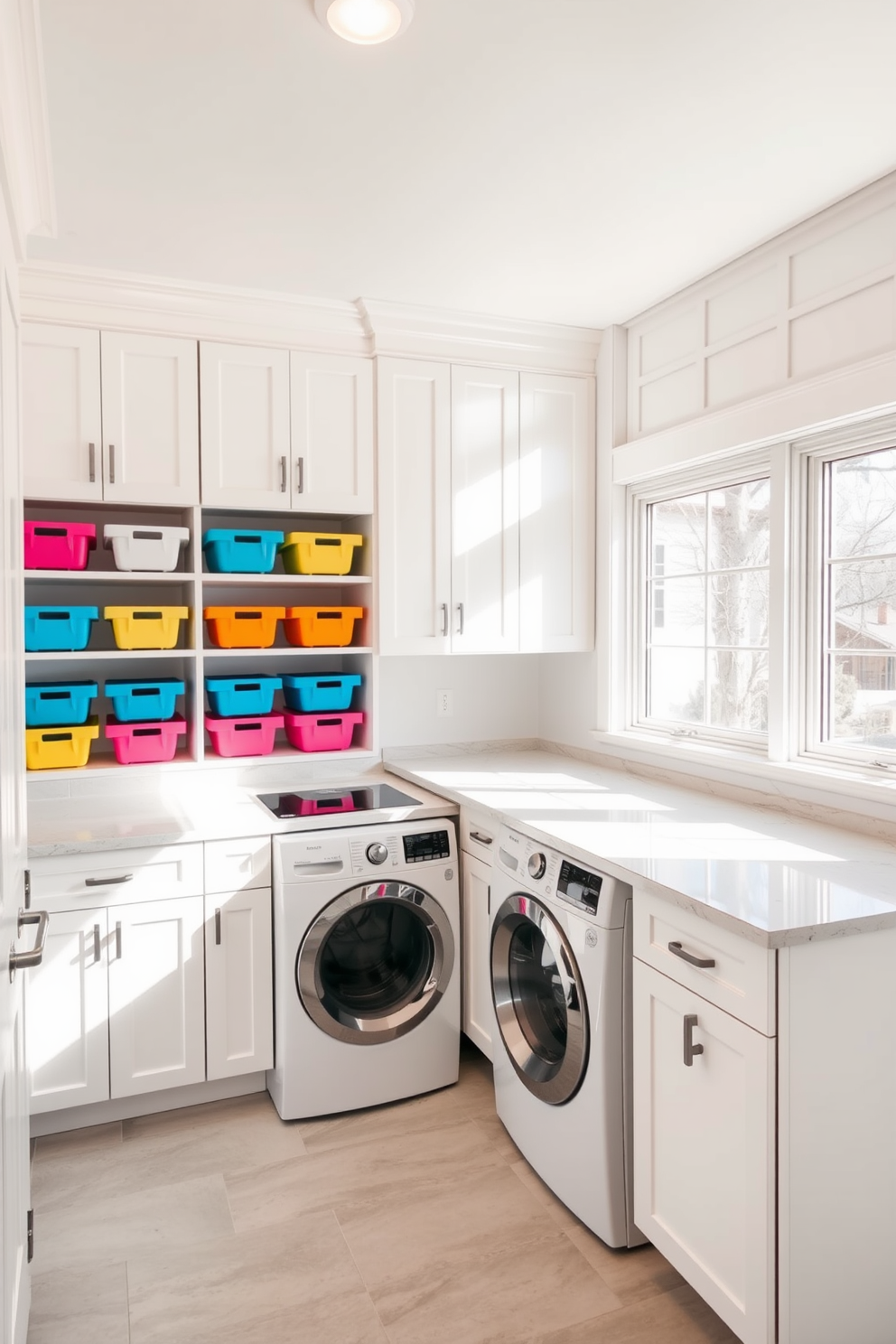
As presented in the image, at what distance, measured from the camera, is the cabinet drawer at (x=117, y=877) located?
246 centimetres

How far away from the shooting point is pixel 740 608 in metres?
2.89

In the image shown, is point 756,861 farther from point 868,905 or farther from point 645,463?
point 645,463

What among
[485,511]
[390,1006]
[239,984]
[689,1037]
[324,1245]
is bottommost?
[324,1245]

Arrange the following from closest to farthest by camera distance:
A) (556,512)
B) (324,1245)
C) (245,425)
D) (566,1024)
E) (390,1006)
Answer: (324,1245) → (566,1024) → (390,1006) → (245,425) → (556,512)

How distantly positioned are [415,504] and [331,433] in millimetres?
377

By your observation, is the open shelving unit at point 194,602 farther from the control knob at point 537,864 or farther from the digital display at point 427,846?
the control knob at point 537,864

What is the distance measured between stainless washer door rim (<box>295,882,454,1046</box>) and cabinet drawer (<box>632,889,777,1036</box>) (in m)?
0.92

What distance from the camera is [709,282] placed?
9.18ft

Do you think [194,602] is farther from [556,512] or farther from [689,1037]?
[689,1037]

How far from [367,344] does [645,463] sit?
1055mm

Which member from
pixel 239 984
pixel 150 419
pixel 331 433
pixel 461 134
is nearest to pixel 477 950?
pixel 239 984

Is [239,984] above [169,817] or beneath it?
beneath

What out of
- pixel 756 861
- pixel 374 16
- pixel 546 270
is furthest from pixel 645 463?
pixel 374 16

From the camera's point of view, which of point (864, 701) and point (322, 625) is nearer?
point (864, 701)
